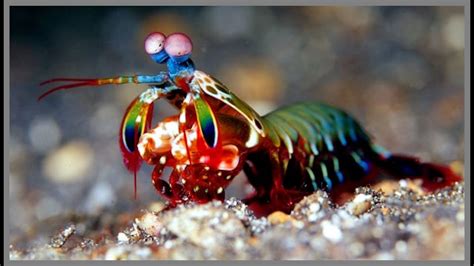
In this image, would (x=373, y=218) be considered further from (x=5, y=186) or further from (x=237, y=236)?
(x=5, y=186)

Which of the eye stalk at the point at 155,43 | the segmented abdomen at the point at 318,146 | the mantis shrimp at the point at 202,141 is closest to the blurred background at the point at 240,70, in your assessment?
the segmented abdomen at the point at 318,146

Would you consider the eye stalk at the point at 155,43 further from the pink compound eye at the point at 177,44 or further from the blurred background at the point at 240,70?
the blurred background at the point at 240,70

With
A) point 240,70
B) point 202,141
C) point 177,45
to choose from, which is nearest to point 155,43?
point 177,45

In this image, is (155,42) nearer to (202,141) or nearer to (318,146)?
(202,141)

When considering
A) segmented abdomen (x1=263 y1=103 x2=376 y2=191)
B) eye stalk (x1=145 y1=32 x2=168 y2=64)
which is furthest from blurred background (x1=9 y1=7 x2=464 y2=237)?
eye stalk (x1=145 y1=32 x2=168 y2=64)

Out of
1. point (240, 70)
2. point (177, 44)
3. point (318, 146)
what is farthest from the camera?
point (240, 70)

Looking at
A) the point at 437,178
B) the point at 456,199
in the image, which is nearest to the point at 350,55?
the point at 437,178
